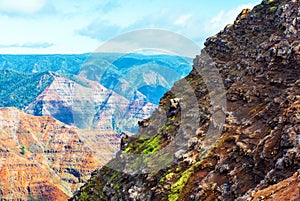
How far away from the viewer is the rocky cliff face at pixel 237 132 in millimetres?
36031

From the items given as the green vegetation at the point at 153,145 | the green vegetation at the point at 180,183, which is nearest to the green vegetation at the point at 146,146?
the green vegetation at the point at 153,145

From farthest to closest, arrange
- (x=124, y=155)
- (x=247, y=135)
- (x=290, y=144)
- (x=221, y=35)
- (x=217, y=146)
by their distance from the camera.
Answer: (x=221, y=35), (x=124, y=155), (x=217, y=146), (x=247, y=135), (x=290, y=144)

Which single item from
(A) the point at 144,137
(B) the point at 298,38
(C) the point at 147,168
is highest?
(B) the point at 298,38

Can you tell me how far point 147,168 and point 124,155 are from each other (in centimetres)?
1399

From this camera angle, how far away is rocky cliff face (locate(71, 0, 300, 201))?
1419 inches

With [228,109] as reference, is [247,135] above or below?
below

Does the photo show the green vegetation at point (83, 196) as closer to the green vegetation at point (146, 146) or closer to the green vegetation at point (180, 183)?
the green vegetation at point (146, 146)

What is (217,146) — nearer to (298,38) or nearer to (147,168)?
(147,168)

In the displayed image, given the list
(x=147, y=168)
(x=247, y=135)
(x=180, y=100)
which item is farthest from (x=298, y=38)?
(x=147, y=168)

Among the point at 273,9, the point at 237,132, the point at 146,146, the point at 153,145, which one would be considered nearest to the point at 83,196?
the point at 146,146

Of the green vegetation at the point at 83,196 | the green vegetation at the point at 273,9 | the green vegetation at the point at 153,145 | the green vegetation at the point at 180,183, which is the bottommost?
the green vegetation at the point at 83,196

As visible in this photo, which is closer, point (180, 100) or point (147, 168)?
point (147, 168)

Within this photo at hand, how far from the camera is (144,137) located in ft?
232

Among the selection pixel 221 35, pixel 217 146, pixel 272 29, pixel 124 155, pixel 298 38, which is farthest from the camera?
pixel 221 35
